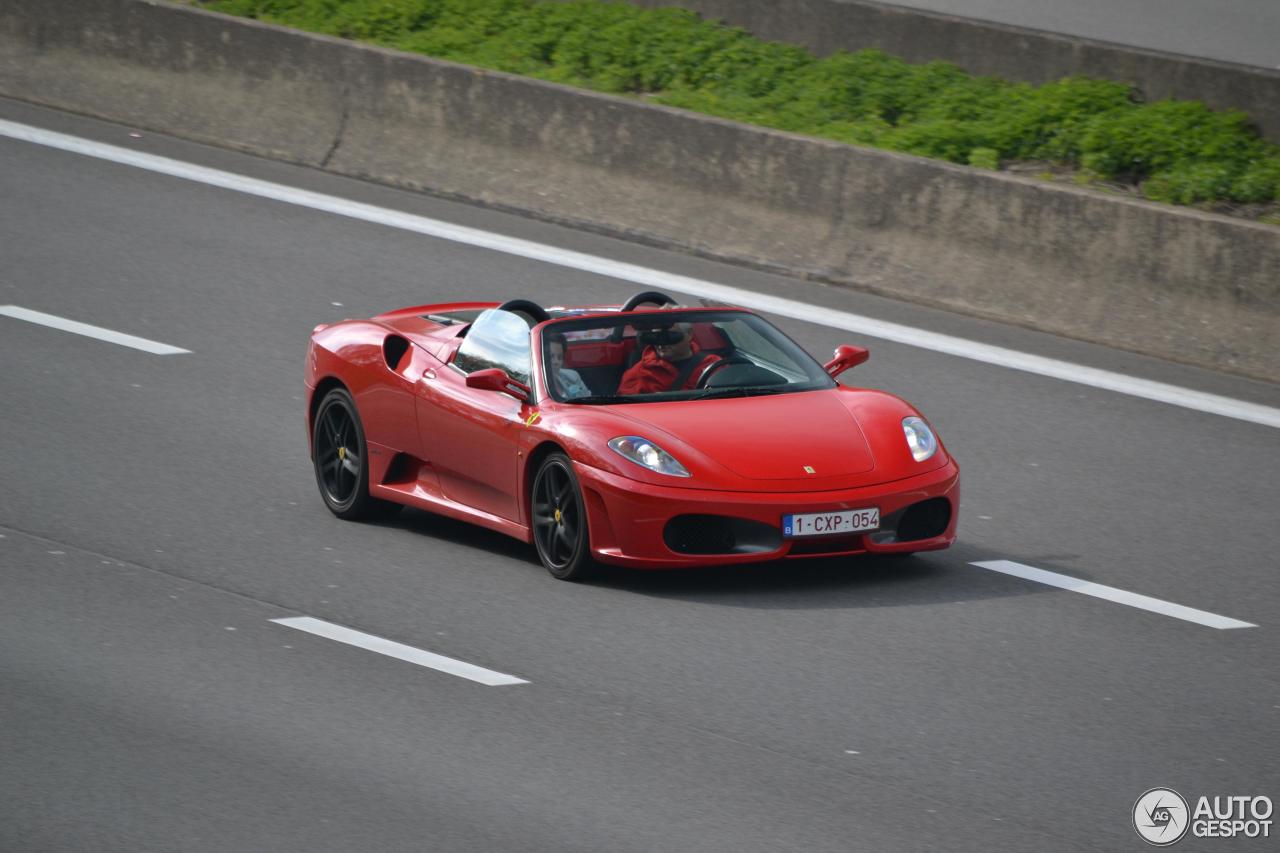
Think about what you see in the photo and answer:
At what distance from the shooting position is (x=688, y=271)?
51.9ft

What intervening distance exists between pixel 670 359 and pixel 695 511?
4.06 ft

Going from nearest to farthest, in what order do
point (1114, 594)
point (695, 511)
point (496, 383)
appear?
point (695, 511)
point (1114, 594)
point (496, 383)

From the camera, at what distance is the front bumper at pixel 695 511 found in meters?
8.90

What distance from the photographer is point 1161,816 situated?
6.61m

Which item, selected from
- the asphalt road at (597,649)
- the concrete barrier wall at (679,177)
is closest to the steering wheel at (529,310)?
the asphalt road at (597,649)

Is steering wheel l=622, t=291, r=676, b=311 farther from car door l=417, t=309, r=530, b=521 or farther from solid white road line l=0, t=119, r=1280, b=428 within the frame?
solid white road line l=0, t=119, r=1280, b=428

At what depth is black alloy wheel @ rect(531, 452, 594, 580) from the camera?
30.1ft

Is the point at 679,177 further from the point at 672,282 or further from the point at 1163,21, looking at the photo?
the point at 1163,21

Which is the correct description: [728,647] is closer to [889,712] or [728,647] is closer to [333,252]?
Answer: [889,712]

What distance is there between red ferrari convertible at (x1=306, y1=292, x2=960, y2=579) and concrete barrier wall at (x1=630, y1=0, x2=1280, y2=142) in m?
7.30

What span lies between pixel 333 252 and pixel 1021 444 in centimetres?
613

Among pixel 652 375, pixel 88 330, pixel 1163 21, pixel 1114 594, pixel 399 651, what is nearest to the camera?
pixel 399 651

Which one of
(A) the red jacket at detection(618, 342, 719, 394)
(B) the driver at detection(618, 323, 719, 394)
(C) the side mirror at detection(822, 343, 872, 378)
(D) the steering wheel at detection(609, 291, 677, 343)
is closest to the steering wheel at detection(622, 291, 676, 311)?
(D) the steering wheel at detection(609, 291, 677, 343)

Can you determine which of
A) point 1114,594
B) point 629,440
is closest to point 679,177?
point 629,440
